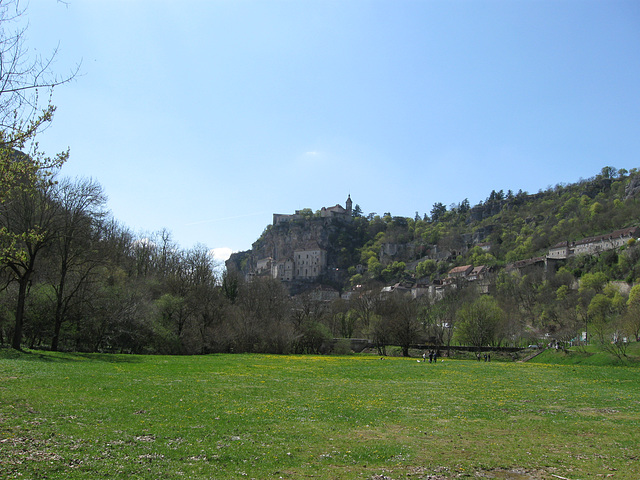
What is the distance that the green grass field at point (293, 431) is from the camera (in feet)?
27.0

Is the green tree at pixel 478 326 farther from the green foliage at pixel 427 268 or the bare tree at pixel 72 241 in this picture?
the green foliage at pixel 427 268

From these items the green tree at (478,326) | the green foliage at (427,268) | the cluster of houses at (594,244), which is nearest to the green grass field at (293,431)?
the green tree at (478,326)

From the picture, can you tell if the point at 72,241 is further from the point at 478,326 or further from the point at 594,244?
the point at 594,244

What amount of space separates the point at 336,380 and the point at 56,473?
17412mm

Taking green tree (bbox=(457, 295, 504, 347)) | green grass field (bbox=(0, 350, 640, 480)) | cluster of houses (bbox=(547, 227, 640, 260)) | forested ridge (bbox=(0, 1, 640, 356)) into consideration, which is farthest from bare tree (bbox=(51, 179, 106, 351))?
cluster of houses (bbox=(547, 227, 640, 260))

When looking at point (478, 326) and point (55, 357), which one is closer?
point (55, 357)

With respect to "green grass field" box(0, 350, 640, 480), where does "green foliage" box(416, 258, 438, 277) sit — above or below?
above

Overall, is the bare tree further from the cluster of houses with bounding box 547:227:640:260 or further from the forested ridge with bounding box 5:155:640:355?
the cluster of houses with bounding box 547:227:640:260

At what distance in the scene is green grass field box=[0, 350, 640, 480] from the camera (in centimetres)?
823

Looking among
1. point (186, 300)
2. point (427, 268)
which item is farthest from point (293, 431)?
point (427, 268)

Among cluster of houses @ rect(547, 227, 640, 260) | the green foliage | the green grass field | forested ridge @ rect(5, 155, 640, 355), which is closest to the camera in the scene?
the green grass field

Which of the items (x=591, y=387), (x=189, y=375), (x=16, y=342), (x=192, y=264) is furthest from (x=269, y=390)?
(x=192, y=264)

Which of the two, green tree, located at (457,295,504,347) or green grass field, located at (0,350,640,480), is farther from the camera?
green tree, located at (457,295,504,347)

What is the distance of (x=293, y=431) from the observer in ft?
36.3
